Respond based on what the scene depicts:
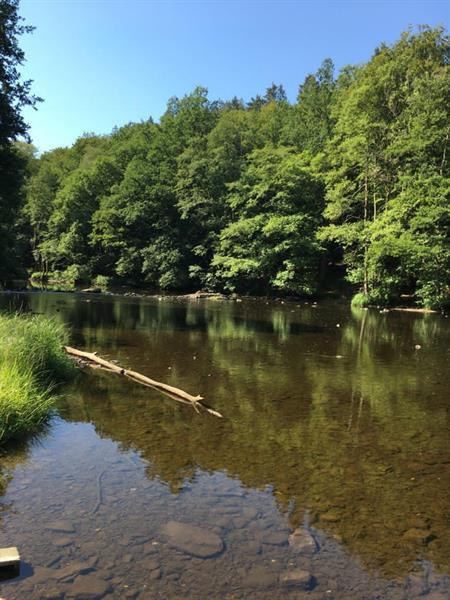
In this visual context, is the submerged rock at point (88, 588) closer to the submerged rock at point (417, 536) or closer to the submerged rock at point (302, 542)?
the submerged rock at point (302, 542)

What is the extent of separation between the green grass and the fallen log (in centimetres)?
111

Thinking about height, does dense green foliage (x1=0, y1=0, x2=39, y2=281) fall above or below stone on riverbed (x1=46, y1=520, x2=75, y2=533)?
above

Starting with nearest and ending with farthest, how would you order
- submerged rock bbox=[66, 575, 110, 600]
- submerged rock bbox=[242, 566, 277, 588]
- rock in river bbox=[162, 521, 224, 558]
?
submerged rock bbox=[66, 575, 110, 600], submerged rock bbox=[242, 566, 277, 588], rock in river bbox=[162, 521, 224, 558]

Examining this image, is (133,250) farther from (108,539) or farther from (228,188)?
(108,539)

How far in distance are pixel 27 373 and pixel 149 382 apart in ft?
9.91

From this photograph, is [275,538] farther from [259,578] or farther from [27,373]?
[27,373]

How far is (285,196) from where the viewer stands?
4488 cm

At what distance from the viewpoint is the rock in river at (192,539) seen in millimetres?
4753

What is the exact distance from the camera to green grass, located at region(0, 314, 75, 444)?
7488 mm

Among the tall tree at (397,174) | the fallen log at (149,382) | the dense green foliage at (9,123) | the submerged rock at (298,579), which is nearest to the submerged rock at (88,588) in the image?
the submerged rock at (298,579)

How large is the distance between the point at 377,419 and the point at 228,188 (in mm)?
42412

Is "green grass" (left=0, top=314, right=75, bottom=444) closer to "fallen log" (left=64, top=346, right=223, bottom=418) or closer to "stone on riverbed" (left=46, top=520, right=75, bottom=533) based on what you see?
"fallen log" (left=64, top=346, right=223, bottom=418)

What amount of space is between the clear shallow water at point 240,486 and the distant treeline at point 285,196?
61.2 feet

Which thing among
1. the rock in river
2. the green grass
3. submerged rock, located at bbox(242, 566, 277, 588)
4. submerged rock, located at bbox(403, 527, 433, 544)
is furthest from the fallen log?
submerged rock, located at bbox(242, 566, 277, 588)
